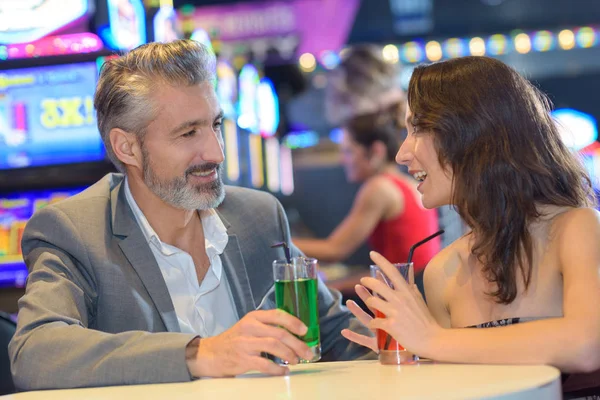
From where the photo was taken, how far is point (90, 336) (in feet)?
4.98

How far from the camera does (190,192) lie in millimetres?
2029

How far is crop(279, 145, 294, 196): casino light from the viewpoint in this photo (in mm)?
7324

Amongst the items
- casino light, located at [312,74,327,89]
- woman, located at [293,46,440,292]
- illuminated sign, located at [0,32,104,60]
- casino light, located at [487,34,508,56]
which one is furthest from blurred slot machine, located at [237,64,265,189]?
casino light, located at [312,74,327,89]

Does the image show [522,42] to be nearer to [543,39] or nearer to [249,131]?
[543,39]

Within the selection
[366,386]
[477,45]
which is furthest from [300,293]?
[477,45]

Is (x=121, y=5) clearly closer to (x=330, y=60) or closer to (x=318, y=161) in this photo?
(x=330, y=60)

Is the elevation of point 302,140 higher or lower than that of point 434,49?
lower

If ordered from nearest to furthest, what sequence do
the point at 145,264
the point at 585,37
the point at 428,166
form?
1. the point at 428,166
2. the point at 145,264
3. the point at 585,37

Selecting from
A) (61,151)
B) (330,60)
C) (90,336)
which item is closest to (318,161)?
(330,60)

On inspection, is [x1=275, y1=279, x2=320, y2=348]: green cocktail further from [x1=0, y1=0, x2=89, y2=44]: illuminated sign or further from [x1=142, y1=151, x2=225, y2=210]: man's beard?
[x1=0, y1=0, x2=89, y2=44]: illuminated sign

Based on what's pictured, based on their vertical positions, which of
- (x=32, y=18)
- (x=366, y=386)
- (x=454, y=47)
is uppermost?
(x=454, y=47)

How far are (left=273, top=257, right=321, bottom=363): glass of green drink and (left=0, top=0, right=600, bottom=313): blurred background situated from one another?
0.74 meters

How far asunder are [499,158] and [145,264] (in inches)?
34.3

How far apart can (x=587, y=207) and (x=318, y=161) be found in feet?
23.6
